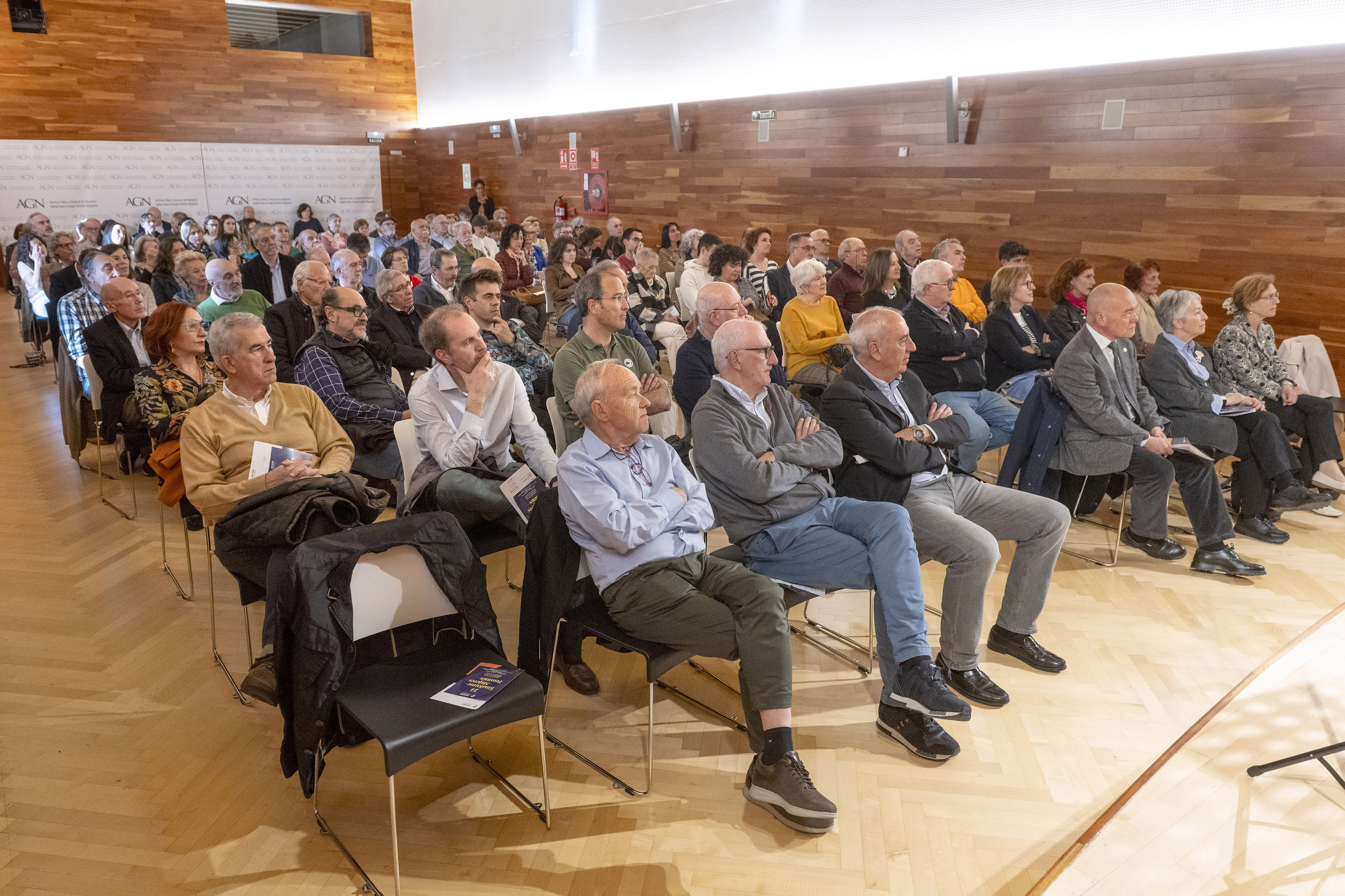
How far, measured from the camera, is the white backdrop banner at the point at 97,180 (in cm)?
1323

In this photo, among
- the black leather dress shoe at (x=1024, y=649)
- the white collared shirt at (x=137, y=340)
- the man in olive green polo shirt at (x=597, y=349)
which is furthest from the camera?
the white collared shirt at (x=137, y=340)

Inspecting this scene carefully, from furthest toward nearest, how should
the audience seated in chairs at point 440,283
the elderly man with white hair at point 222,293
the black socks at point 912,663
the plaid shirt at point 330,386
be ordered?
the audience seated in chairs at point 440,283 → the elderly man with white hair at point 222,293 → the plaid shirt at point 330,386 → the black socks at point 912,663

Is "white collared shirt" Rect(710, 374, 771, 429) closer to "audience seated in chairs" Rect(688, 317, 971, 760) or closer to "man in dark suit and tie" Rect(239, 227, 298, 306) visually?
"audience seated in chairs" Rect(688, 317, 971, 760)

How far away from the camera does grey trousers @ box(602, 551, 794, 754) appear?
8.64 feet

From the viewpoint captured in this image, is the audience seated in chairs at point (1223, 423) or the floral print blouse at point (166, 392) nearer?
the floral print blouse at point (166, 392)

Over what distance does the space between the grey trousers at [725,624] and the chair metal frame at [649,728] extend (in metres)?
0.18

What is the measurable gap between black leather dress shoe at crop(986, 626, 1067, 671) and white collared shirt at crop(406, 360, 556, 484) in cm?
187

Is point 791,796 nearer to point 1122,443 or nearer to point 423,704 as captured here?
point 423,704

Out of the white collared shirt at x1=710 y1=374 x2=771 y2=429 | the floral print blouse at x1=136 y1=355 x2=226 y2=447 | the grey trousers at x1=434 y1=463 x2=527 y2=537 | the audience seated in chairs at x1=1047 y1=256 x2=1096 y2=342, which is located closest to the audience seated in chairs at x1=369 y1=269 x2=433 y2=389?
the floral print blouse at x1=136 y1=355 x2=226 y2=447

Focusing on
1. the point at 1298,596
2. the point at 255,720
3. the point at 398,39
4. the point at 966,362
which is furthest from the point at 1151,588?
the point at 398,39

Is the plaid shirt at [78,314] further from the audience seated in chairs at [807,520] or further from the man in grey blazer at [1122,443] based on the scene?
the man in grey blazer at [1122,443]

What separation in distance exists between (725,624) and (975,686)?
1111 mm

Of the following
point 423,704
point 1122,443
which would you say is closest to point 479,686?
point 423,704

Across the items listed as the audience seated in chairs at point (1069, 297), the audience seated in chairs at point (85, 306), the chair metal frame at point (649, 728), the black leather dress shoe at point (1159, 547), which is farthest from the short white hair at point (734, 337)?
the audience seated in chairs at point (85, 306)
